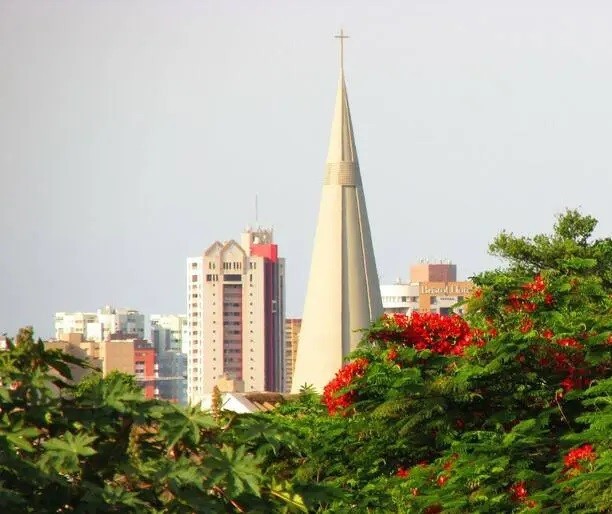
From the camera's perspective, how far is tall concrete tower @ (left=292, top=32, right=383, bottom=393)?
12581 centimetres

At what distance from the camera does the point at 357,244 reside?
12812 centimetres

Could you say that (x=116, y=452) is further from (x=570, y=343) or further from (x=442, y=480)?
(x=570, y=343)

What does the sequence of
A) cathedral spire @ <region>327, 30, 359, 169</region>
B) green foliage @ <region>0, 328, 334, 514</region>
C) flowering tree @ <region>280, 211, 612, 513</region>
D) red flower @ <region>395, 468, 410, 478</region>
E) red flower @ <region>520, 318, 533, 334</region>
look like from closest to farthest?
green foliage @ <region>0, 328, 334, 514</region> → flowering tree @ <region>280, 211, 612, 513</region> → red flower @ <region>395, 468, 410, 478</region> → red flower @ <region>520, 318, 533, 334</region> → cathedral spire @ <region>327, 30, 359, 169</region>

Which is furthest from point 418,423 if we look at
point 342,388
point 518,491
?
point 518,491

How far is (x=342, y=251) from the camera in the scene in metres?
127

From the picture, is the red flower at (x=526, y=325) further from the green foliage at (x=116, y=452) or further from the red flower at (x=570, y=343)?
the green foliage at (x=116, y=452)

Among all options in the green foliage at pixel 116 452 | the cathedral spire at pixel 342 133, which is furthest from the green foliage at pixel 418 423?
the cathedral spire at pixel 342 133

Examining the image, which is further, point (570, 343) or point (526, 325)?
point (526, 325)

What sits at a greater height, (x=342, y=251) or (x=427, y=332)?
(x=342, y=251)

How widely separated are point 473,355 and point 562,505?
3278mm

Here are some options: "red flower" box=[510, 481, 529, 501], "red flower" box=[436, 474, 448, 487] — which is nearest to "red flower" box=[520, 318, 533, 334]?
"red flower" box=[436, 474, 448, 487]

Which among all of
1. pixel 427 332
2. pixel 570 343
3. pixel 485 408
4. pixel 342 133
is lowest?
pixel 485 408

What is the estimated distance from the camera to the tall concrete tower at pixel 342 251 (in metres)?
126

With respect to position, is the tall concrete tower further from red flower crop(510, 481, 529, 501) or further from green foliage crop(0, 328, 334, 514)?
green foliage crop(0, 328, 334, 514)
